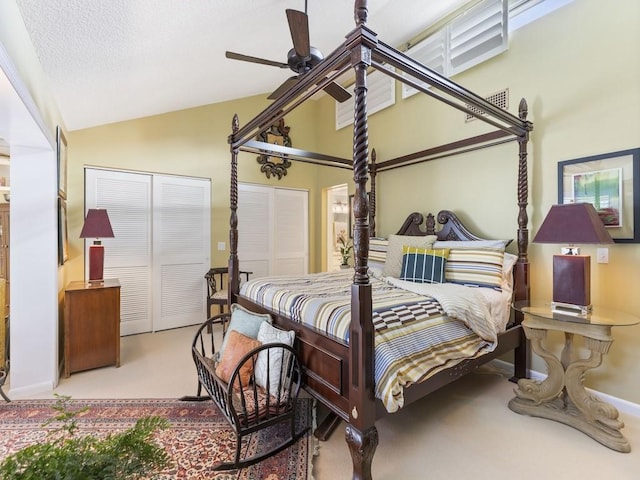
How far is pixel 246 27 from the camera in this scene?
2.63 metres

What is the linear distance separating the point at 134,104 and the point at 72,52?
1305 millimetres

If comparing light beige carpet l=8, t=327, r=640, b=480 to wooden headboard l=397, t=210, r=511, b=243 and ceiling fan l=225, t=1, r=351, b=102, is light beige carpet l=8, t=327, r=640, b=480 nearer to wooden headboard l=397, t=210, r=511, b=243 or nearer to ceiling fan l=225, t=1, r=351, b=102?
wooden headboard l=397, t=210, r=511, b=243

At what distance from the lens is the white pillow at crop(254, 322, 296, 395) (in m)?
1.88

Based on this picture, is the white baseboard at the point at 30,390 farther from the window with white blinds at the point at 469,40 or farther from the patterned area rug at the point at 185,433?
the window with white blinds at the point at 469,40

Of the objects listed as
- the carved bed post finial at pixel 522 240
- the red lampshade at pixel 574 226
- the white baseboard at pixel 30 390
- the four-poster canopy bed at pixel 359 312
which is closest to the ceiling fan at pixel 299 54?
the four-poster canopy bed at pixel 359 312

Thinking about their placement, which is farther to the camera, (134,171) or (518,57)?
(134,171)

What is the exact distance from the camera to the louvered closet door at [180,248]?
4.05 meters

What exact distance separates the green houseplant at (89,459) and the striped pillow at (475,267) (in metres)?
2.54

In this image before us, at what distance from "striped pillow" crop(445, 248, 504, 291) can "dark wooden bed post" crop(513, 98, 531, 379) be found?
0.24m

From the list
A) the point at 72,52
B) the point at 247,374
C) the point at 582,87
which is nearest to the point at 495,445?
the point at 247,374

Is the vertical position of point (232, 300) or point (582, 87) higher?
point (582, 87)

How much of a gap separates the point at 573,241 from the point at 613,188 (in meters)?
0.70

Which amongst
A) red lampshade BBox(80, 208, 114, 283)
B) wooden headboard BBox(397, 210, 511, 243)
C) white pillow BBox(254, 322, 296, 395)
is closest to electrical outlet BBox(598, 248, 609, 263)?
wooden headboard BBox(397, 210, 511, 243)

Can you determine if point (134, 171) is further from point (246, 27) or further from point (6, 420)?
point (6, 420)
